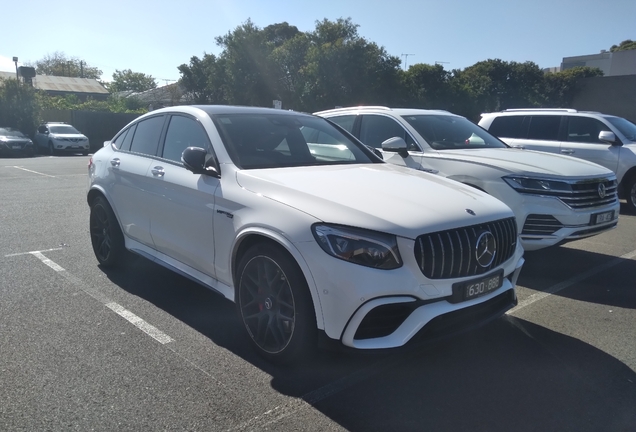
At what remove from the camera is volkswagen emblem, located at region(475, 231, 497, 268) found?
3.74 meters

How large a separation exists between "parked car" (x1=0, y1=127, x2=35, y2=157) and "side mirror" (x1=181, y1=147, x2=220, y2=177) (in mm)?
26528

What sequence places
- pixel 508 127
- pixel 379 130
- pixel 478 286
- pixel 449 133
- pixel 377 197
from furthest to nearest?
pixel 508 127
pixel 379 130
pixel 449 133
pixel 377 197
pixel 478 286

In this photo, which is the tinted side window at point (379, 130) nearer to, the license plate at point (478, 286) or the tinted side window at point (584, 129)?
the license plate at point (478, 286)

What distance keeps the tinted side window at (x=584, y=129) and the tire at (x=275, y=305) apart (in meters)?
8.94

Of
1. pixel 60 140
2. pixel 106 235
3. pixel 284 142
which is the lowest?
pixel 60 140

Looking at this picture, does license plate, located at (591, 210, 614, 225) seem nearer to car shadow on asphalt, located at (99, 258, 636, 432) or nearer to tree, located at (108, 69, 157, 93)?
car shadow on asphalt, located at (99, 258, 636, 432)

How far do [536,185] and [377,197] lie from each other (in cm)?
293

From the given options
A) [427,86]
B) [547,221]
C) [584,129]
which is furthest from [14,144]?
[427,86]

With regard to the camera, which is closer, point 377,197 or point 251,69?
point 377,197

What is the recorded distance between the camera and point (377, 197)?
151 inches

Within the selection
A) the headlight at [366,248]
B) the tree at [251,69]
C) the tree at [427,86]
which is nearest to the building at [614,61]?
the tree at [427,86]

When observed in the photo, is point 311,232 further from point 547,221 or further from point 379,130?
point 379,130

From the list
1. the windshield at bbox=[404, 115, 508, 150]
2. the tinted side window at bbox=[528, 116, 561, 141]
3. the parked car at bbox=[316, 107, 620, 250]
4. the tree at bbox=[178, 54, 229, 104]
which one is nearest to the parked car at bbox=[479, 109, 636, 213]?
the tinted side window at bbox=[528, 116, 561, 141]

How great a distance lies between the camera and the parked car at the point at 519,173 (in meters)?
5.93
